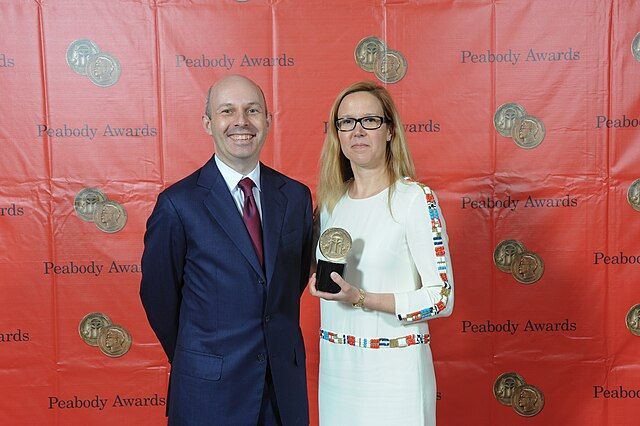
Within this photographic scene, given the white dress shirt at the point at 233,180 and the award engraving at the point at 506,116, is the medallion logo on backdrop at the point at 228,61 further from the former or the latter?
the white dress shirt at the point at 233,180

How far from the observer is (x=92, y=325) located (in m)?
2.70

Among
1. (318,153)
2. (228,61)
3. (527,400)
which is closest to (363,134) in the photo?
(318,153)

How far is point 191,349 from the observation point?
159cm

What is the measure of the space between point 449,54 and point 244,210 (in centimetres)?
146

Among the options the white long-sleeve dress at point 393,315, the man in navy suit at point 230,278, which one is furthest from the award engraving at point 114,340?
the white long-sleeve dress at point 393,315

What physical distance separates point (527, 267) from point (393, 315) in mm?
1251

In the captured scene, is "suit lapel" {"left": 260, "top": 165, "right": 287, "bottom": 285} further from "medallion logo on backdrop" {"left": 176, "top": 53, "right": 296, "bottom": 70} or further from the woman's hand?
"medallion logo on backdrop" {"left": 176, "top": 53, "right": 296, "bottom": 70}

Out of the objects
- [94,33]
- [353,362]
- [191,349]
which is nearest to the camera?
[191,349]

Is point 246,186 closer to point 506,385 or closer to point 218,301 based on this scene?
point 218,301

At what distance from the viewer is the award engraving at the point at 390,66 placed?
2656mm

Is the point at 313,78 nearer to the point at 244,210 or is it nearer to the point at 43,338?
the point at 244,210

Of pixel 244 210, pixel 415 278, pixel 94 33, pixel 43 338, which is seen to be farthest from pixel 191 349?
pixel 94 33

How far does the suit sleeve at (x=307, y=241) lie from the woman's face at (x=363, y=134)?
7.6 inches

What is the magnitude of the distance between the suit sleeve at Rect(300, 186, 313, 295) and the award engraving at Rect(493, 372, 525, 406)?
4.33 feet
